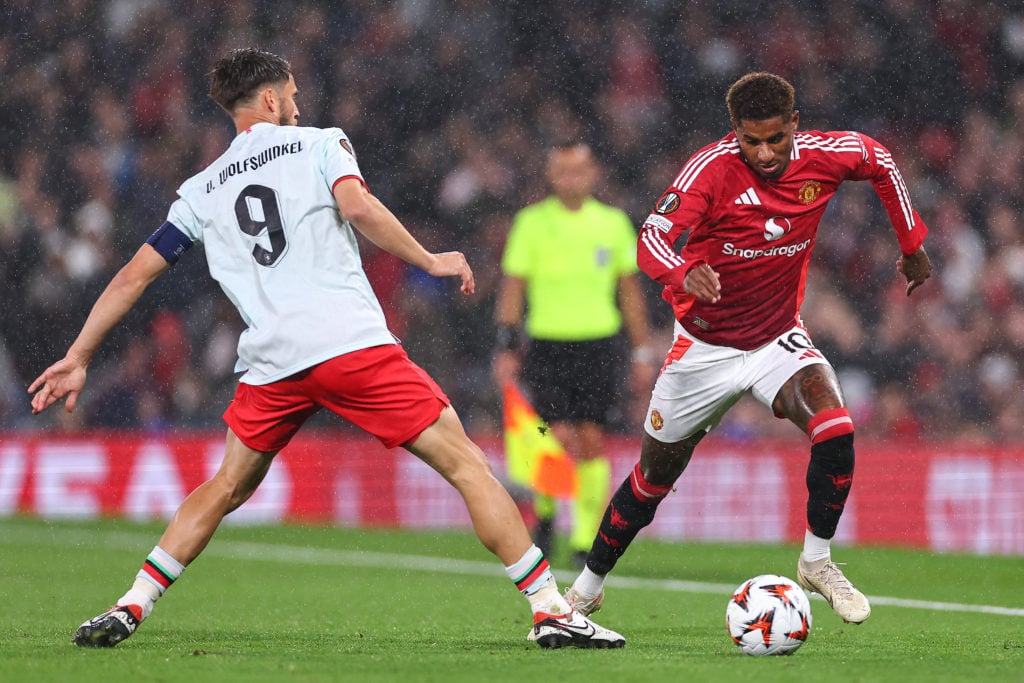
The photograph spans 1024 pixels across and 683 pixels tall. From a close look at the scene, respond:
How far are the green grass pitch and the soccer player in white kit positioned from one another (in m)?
0.25

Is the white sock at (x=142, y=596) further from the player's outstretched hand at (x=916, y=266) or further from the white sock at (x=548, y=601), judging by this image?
the player's outstretched hand at (x=916, y=266)

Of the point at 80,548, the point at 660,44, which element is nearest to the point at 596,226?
the point at 80,548

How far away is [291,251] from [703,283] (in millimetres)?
A: 1395

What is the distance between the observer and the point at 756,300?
6.27 metres

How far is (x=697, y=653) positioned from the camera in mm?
5438

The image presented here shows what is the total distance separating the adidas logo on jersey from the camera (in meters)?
6.07

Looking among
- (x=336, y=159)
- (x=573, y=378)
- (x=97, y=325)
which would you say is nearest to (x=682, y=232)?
(x=336, y=159)

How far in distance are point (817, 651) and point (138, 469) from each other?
A: 7.98 metres

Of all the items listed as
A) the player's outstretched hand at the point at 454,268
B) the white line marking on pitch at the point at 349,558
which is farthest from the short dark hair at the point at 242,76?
the white line marking on pitch at the point at 349,558

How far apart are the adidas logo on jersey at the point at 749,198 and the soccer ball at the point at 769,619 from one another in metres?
1.49

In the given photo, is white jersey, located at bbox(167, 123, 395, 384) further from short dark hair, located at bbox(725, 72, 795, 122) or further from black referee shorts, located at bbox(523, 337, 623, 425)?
black referee shorts, located at bbox(523, 337, 623, 425)

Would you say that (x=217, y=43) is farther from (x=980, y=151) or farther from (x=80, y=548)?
(x=980, y=151)

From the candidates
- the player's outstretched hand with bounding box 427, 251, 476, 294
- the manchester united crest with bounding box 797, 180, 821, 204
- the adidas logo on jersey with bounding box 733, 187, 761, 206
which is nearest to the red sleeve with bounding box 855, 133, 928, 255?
the manchester united crest with bounding box 797, 180, 821, 204

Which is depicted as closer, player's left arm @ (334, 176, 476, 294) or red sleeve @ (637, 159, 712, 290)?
player's left arm @ (334, 176, 476, 294)
